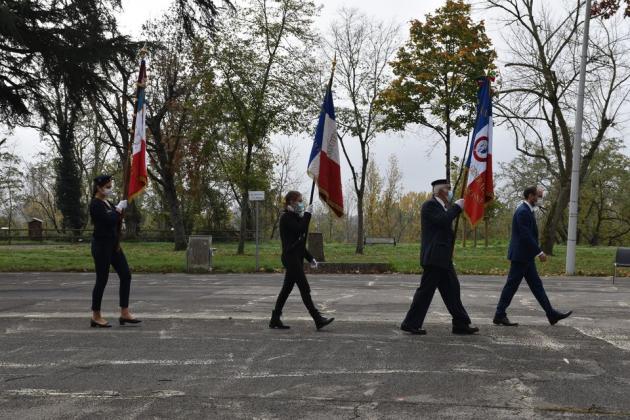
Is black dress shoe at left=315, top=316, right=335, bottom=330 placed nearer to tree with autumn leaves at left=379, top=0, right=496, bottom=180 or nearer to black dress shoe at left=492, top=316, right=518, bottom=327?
black dress shoe at left=492, top=316, right=518, bottom=327

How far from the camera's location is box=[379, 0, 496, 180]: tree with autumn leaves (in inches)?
1041

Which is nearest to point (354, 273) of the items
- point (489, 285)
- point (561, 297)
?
point (489, 285)

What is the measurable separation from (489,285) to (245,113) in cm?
1450

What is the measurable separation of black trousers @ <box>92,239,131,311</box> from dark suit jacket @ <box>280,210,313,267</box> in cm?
212

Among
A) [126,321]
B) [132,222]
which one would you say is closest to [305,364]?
[126,321]

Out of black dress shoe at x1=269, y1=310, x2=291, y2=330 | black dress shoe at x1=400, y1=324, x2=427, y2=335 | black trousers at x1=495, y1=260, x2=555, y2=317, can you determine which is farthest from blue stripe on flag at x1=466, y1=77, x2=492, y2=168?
black dress shoe at x1=269, y1=310, x2=291, y2=330

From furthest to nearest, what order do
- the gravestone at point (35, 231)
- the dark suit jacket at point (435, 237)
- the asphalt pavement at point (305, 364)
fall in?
the gravestone at point (35, 231) → the dark suit jacket at point (435, 237) → the asphalt pavement at point (305, 364)

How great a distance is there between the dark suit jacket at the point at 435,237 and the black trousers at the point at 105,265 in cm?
386

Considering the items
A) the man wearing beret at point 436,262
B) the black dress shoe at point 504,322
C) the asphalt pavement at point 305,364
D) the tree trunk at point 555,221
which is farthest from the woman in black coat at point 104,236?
the tree trunk at point 555,221

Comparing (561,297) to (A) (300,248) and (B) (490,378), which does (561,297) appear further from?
(B) (490,378)

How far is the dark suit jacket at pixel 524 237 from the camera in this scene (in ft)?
28.1

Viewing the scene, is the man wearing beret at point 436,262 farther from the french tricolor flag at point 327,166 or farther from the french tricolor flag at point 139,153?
the french tricolor flag at point 139,153

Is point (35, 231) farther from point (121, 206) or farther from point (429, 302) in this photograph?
point (429, 302)

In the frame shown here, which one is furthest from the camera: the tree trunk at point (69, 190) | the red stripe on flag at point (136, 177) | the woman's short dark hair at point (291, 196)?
the tree trunk at point (69, 190)
